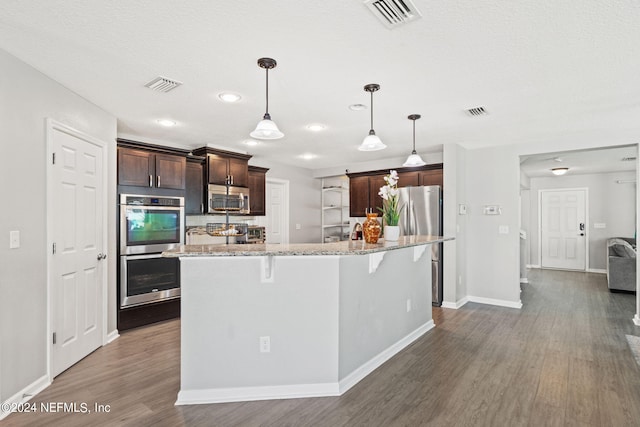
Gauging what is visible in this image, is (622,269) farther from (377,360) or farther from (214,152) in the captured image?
(214,152)

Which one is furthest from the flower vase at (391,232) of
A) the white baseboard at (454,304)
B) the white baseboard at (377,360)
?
the white baseboard at (454,304)

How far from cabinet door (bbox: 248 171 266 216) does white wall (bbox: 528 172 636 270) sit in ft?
24.0

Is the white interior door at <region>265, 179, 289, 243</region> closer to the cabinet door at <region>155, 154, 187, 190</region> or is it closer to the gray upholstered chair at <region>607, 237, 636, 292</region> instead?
the cabinet door at <region>155, 154, 187, 190</region>

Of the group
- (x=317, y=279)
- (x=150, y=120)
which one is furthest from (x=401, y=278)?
(x=150, y=120)

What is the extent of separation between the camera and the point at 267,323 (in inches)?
99.8

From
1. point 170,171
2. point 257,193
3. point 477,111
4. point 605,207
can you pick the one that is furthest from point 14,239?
point 605,207

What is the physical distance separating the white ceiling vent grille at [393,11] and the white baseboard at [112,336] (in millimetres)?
3948

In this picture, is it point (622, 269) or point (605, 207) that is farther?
point (605, 207)

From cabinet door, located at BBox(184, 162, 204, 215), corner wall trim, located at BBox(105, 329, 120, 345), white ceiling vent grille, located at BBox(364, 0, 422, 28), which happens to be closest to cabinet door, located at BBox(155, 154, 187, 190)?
cabinet door, located at BBox(184, 162, 204, 215)

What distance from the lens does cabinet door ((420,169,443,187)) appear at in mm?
5449

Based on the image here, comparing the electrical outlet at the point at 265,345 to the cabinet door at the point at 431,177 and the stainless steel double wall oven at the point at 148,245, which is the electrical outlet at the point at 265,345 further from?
the cabinet door at the point at 431,177

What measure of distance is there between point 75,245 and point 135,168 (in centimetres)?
128

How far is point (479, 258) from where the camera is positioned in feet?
17.6

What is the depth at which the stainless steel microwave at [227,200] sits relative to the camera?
5.03 meters
